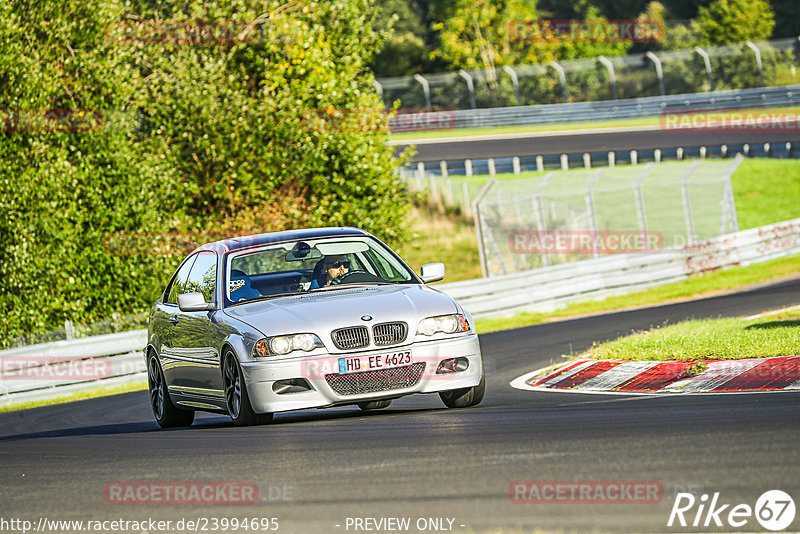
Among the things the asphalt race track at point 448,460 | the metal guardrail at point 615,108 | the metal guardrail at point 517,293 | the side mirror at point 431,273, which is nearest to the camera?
the asphalt race track at point 448,460

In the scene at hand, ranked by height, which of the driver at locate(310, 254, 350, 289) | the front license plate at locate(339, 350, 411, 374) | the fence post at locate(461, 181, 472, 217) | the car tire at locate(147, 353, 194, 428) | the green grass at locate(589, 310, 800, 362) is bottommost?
the fence post at locate(461, 181, 472, 217)

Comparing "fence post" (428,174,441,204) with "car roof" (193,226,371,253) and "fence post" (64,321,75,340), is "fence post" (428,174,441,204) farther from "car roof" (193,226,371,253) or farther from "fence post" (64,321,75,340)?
"car roof" (193,226,371,253)

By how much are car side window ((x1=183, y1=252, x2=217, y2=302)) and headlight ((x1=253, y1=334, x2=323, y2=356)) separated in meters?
1.45

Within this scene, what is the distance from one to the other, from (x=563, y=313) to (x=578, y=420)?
15.8 metres

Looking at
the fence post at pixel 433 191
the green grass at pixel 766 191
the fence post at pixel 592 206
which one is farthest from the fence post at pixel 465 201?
the fence post at pixel 592 206

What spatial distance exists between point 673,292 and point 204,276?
1619cm

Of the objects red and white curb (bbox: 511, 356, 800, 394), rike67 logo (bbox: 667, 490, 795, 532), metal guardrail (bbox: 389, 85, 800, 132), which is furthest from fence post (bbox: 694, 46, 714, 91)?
rike67 logo (bbox: 667, 490, 795, 532)

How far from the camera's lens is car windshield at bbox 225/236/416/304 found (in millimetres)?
10320

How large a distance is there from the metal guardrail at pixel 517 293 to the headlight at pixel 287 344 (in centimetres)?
1023

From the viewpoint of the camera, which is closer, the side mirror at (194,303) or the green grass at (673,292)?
the side mirror at (194,303)

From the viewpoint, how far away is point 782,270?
26891mm

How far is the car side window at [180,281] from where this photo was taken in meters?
11.6

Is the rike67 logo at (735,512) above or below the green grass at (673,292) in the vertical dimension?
above

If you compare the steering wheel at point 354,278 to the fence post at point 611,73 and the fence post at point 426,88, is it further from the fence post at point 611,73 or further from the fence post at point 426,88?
the fence post at point 426,88
